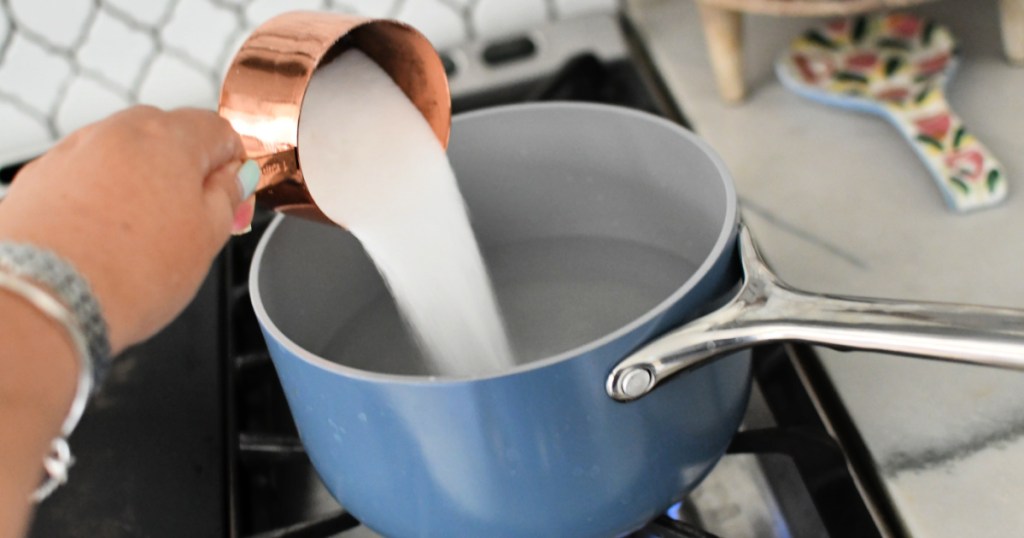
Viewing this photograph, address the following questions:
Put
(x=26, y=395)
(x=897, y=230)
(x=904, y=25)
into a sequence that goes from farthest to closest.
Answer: (x=904, y=25) → (x=897, y=230) → (x=26, y=395)

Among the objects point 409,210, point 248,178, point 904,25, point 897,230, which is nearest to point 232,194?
point 248,178

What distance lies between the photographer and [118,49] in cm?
62

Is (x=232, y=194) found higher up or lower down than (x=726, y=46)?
higher up

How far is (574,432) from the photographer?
1.00ft

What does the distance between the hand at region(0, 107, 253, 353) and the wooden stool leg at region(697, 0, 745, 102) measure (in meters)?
0.32

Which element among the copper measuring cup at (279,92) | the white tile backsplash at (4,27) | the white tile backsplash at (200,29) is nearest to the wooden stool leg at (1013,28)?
the copper measuring cup at (279,92)

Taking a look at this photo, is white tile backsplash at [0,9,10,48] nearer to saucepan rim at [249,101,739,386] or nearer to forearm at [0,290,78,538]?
saucepan rim at [249,101,739,386]

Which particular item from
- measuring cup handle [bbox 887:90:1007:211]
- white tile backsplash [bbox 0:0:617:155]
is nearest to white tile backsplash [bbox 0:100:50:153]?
white tile backsplash [bbox 0:0:617:155]

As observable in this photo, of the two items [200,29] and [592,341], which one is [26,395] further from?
[200,29]

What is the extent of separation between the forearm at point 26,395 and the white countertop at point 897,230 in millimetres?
279

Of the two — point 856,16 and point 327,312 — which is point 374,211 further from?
point 856,16

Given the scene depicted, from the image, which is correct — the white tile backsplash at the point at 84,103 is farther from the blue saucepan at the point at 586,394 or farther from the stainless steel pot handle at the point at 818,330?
the stainless steel pot handle at the point at 818,330

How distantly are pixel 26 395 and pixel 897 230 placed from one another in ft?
1.26

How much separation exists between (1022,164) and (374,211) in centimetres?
32
